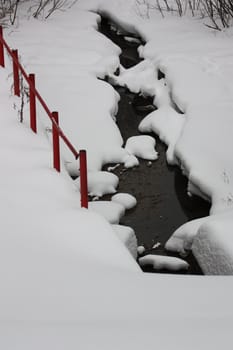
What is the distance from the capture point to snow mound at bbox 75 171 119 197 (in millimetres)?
7926

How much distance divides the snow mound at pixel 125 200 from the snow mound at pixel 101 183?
6.7 inches

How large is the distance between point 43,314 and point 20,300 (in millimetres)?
217

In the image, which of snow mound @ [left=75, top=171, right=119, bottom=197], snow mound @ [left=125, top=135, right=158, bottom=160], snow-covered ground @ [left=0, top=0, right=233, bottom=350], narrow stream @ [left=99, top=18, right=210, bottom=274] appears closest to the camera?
snow-covered ground @ [left=0, top=0, right=233, bottom=350]

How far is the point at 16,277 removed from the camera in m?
4.46

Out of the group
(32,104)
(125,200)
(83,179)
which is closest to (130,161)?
(125,200)

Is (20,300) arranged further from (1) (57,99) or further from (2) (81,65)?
(2) (81,65)

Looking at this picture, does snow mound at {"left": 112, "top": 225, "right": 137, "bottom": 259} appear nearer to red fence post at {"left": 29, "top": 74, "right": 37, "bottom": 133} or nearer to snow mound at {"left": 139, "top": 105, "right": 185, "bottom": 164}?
red fence post at {"left": 29, "top": 74, "right": 37, "bottom": 133}

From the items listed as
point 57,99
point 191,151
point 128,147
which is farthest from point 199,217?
point 57,99

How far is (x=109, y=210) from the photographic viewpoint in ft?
24.3

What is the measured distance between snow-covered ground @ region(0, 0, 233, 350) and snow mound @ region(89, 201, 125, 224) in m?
0.02

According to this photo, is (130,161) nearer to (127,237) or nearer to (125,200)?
(125,200)

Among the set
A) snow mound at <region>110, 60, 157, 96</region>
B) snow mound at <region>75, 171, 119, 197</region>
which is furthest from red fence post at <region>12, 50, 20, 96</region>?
snow mound at <region>110, 60, 157, 96</region>

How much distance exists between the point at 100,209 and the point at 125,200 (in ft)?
1.85

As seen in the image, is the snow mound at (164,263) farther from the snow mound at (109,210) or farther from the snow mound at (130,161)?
the snow mound at (130,161)
